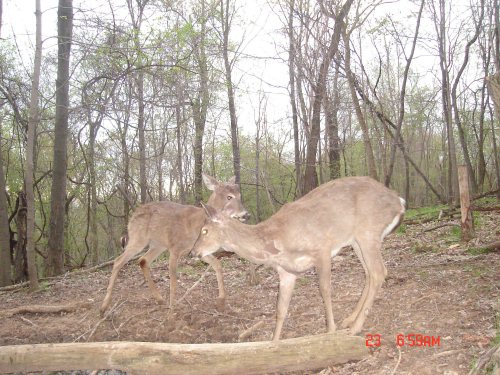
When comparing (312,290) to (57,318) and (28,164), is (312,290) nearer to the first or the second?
(57,318)

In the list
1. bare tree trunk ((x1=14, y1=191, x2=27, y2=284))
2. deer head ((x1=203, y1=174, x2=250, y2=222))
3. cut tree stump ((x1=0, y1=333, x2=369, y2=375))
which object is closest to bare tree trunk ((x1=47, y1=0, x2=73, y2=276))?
bare tree trunk ((x1=14, y1=191, x2=27, y2=284))

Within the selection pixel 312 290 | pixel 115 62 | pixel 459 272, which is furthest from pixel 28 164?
pixel 459 272

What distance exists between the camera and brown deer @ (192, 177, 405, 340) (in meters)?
5.49

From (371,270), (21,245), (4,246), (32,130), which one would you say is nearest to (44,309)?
(32,130)

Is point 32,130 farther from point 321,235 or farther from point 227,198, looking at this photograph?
point 321,235

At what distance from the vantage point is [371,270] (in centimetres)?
564

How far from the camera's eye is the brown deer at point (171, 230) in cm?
788

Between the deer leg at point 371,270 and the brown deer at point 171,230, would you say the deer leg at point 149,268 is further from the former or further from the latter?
the deer leg at point 371,270

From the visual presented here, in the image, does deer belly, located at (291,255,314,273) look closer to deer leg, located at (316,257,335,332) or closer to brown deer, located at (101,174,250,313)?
deer leg, located at (316,257,335,332)

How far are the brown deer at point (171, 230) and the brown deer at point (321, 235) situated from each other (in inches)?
70.2

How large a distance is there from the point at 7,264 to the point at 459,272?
33.1 feet

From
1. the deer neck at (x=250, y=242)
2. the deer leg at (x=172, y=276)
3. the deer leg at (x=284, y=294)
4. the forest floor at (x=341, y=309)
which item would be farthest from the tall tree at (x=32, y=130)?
the deer leg at (x=284, y=294)

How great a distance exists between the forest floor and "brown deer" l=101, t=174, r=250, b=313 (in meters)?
0.47

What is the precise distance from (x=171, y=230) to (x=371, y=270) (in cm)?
397
